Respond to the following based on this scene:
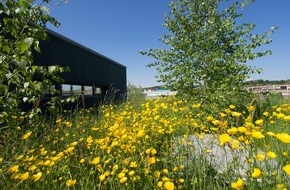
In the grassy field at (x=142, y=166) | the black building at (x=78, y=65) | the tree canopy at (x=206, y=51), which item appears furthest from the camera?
the black building at (x=78, y=65)

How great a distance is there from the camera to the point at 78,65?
15.1m

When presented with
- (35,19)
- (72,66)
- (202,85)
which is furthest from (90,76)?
(35,19)

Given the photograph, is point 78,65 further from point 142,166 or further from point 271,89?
point 271,89

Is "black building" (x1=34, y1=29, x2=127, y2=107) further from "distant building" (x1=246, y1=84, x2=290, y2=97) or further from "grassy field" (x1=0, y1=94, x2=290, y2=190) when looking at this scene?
"grassy field" (x1=0, y1=94, x2=290, y2=190)

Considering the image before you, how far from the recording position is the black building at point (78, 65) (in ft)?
37.6

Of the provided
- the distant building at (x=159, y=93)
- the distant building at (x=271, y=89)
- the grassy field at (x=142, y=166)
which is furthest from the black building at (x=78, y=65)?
→ the grassy field at (x=142, y=166)

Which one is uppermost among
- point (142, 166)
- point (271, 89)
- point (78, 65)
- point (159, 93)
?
point (78, 65)

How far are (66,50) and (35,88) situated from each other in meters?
11.5

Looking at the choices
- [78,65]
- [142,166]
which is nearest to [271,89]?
[78,65]

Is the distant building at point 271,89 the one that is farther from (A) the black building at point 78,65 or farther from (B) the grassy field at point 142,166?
(B) the grassy field at point 142,166

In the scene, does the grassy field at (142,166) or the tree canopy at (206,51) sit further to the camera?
the tree canopy at (206,51)

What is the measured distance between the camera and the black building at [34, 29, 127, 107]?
37.6 ft

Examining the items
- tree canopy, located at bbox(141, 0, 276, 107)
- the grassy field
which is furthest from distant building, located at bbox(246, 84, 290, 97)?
the grassy field

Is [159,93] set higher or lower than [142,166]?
higher
